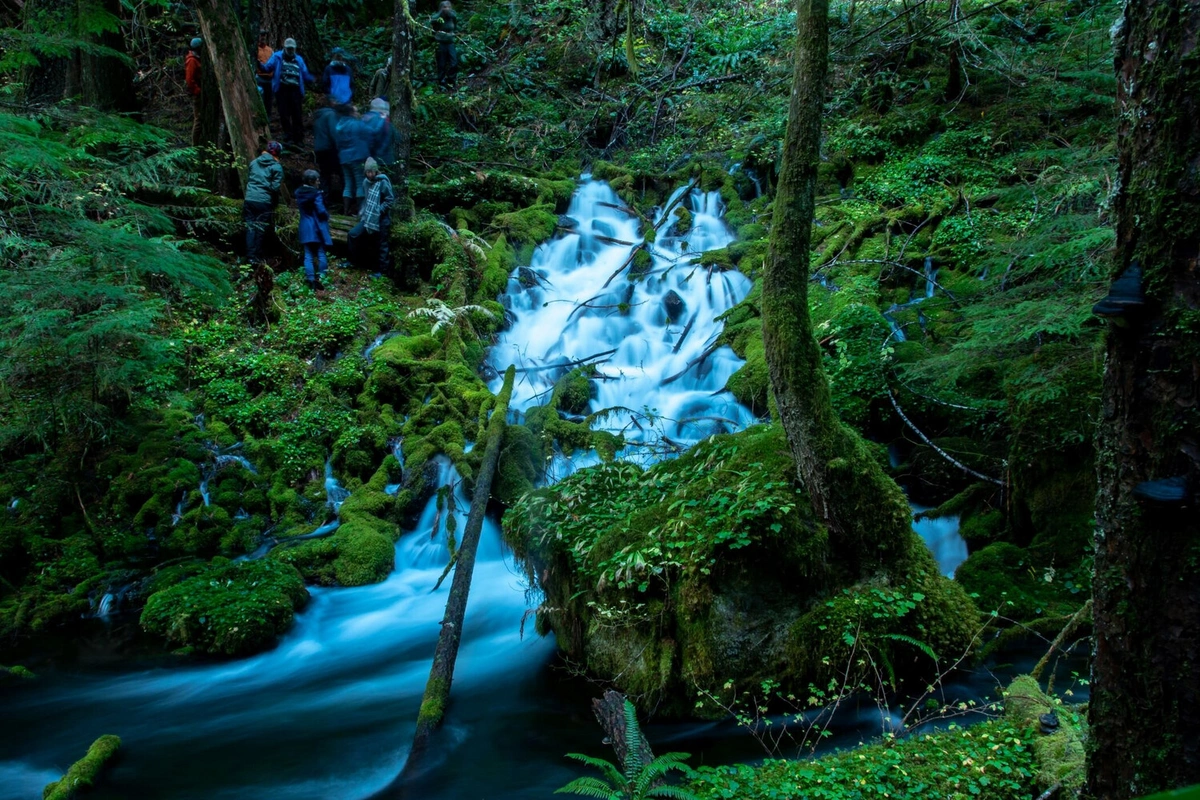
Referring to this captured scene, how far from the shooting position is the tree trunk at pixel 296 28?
55.3 ft

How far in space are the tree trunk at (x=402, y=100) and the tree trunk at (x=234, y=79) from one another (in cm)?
229

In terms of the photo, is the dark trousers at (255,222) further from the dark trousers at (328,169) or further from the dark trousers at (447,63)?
the dark trousers at (447,63)

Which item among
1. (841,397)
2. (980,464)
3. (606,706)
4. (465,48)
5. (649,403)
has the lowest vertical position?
(606,706)

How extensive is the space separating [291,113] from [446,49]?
549 cm

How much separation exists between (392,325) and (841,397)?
7132 millimetres

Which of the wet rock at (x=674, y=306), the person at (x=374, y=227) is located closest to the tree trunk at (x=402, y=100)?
the person at (x=374, y=227)

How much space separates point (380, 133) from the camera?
1322 centimetres

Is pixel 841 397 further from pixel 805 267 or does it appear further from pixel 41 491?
pixel 41 491

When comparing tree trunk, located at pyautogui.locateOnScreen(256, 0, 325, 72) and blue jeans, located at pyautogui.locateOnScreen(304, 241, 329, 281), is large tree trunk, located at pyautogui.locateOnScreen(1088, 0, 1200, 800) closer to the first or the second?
blue jeans, located at pyautogui.locateOnScreen(304, 241, 329, 281)

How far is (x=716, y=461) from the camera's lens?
6.38 m

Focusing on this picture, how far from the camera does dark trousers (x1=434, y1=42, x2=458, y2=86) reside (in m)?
19.5

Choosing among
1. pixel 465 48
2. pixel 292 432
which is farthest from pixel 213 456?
pixel 465 48

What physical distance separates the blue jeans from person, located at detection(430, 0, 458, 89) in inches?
355

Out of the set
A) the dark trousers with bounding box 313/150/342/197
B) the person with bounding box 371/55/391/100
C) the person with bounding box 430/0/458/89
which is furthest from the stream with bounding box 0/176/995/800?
the person with bounding box 430/0/458/89
